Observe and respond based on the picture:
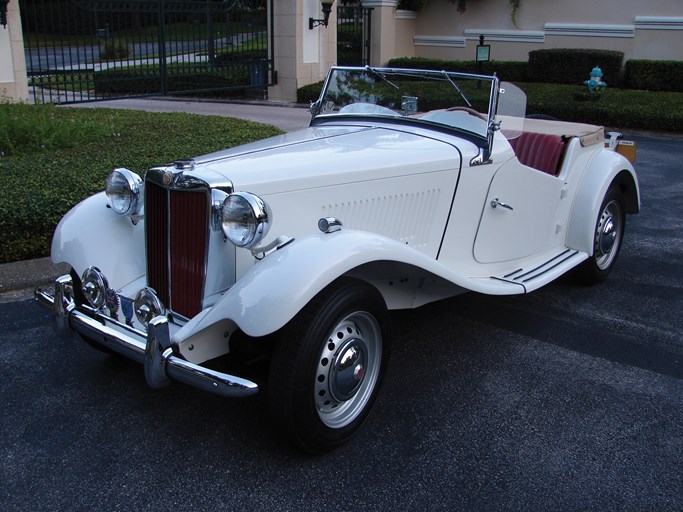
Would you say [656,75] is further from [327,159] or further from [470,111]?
[327,159]

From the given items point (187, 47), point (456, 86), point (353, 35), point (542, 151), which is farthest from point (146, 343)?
point (353, 35)

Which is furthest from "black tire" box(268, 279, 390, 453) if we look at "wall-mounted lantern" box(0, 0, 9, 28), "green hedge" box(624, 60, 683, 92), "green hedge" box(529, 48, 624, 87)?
"green hedge" box(529, 48, 624, 87)

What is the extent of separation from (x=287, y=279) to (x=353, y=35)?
16.6 meters

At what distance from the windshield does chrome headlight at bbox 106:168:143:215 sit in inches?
57.9

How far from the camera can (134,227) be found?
11.4 feet

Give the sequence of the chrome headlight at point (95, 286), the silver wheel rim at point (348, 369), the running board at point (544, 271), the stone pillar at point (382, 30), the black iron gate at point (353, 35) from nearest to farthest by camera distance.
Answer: the silver wheel rim at point (348, 369) → the chrome headlight at point (95, 286) → the running board at point (544, 271) → the black iron gate at point (353, 35) → the stone pillar at point (382, 30)

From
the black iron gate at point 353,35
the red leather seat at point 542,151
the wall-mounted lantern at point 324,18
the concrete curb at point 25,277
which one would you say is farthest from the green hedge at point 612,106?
the concrete curb at point 25,277

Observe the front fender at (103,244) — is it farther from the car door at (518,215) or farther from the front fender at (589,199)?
the front fender at (589,199)

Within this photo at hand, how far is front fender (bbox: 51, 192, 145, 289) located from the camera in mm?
3314

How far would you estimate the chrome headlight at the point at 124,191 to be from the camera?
3281 mm

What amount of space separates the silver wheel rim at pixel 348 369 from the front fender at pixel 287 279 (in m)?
0.25

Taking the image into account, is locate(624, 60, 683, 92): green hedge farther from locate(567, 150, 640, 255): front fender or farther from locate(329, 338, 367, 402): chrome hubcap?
locate(329, 338, 367, 402): chrome hubcap

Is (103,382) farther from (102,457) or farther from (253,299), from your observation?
(253,299)

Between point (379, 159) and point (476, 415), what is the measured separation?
4.35 feet
